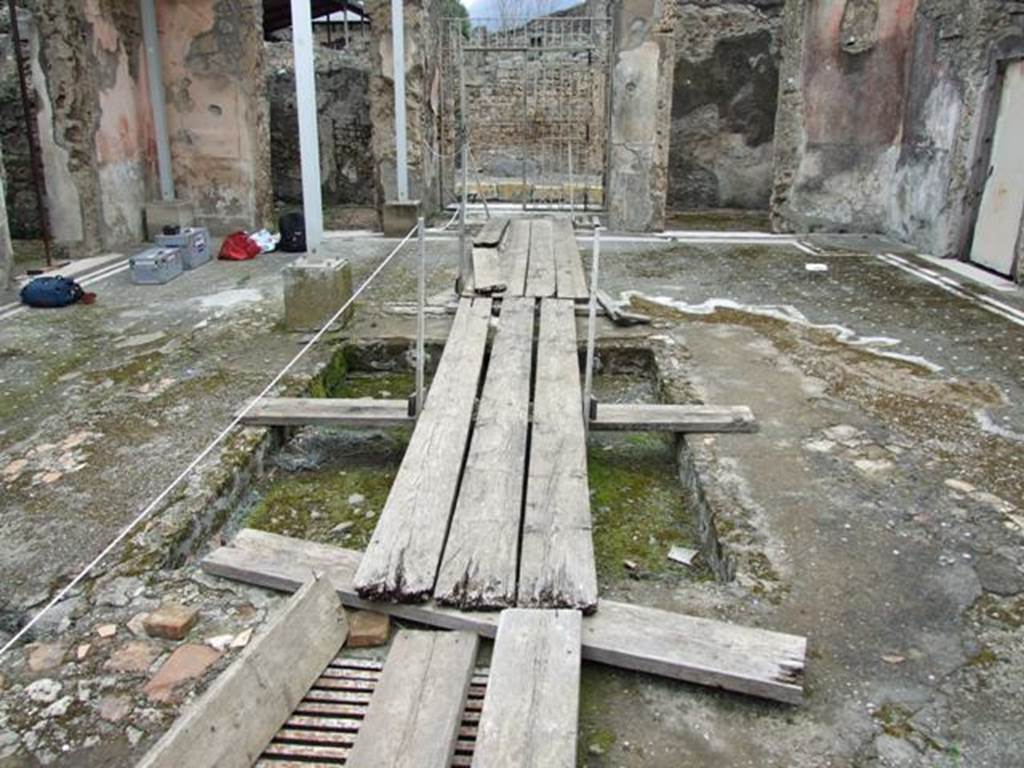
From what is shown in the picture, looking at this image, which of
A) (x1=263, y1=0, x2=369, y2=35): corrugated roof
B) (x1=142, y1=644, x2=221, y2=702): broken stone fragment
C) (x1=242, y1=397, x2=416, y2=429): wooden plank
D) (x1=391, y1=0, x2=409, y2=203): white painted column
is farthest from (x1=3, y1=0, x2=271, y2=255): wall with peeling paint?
(x1=142, y1=644, x2=221, y2=702): broken stone fragment

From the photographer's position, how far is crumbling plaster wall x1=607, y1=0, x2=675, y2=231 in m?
9.44

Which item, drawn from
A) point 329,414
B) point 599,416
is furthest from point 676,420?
point 329,414

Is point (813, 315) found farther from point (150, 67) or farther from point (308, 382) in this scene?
point (150, 67)

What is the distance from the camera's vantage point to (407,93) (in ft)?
32.7

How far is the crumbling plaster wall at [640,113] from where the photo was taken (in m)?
9.44

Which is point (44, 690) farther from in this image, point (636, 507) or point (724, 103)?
point (724, 103)

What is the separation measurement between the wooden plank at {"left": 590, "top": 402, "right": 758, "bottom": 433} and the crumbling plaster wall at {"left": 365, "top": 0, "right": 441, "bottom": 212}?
6.47 m

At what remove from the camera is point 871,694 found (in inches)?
93.8

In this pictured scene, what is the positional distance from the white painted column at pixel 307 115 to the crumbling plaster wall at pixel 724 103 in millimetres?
7396

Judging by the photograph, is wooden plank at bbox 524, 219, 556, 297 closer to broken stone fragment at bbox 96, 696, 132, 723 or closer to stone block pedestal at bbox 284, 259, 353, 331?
stone block pedestal at bbox 284, 259, 353, 331

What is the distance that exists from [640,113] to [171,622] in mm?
8421

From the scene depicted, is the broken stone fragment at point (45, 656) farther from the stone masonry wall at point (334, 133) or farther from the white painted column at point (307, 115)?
the stone masonry wall at point (334, 133)

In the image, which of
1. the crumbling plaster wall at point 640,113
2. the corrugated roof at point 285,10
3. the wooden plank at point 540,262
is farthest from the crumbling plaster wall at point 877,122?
the corrugated roof at point 285,10

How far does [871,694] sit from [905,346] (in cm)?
372
